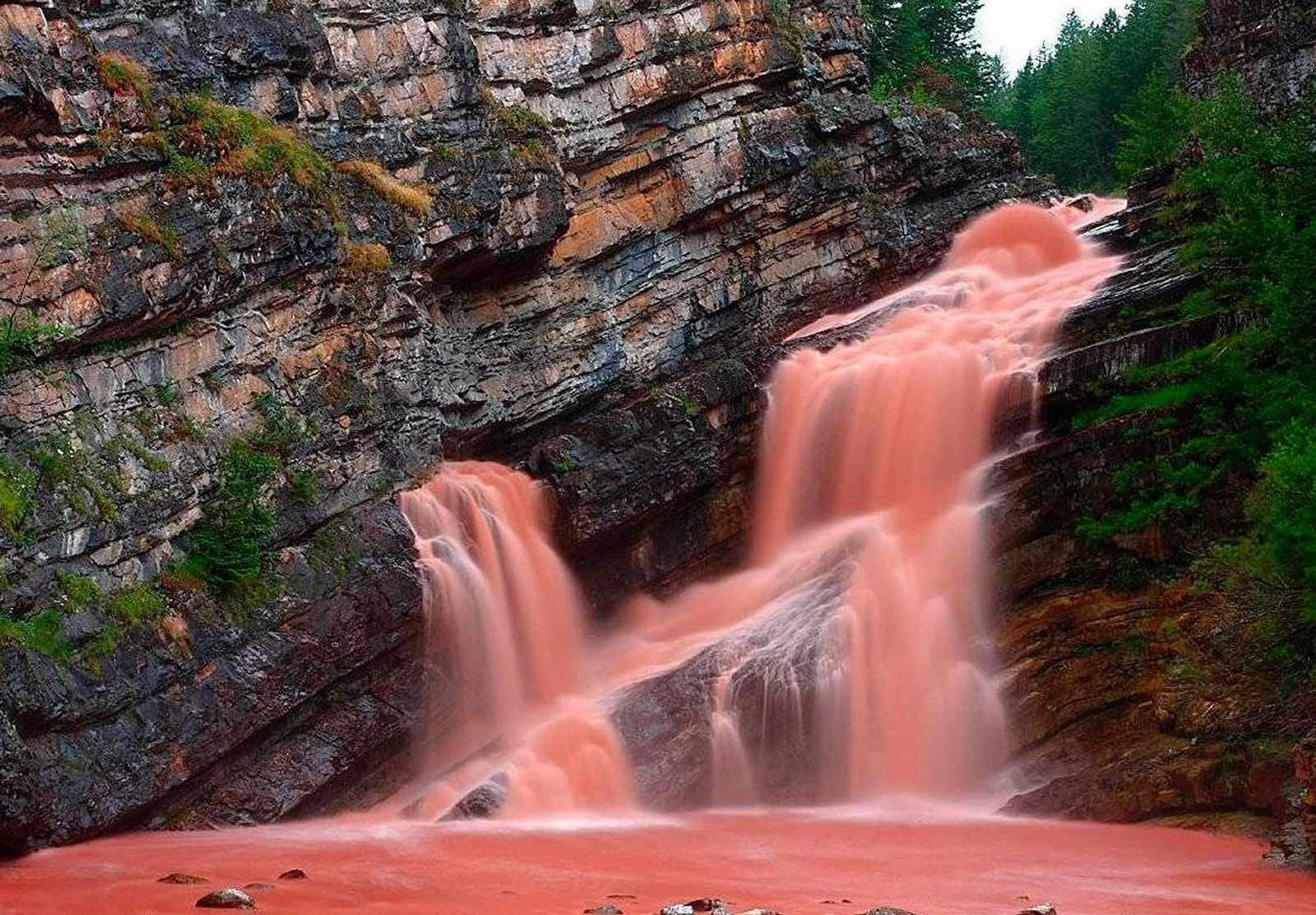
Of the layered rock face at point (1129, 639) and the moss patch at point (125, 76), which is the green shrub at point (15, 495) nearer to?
the moss patch at point (125, 76)

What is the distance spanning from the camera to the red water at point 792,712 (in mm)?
17016

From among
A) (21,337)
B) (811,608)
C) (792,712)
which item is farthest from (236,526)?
(811,608)

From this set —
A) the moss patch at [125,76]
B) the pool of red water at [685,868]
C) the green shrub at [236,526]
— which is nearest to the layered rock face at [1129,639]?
the pool of red water at [685,868]

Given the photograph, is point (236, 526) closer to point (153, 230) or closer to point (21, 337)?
point (21, 337)

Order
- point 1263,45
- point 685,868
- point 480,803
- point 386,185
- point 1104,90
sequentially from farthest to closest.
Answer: point 1104,90 < point 1263,45 < point 386,185 < point 480,803 < point 685,868

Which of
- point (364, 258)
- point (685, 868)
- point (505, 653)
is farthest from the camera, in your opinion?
point (364, 258)

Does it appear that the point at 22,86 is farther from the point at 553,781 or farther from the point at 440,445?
the point at 553,781

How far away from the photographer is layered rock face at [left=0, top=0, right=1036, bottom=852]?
912 inches

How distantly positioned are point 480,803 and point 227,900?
9.01 m

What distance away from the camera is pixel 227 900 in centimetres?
1452

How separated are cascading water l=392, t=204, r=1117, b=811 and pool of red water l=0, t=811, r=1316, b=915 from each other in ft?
6.12

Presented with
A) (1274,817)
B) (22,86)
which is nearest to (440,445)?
(22,86)

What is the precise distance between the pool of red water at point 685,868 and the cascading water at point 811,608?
1.86 metres

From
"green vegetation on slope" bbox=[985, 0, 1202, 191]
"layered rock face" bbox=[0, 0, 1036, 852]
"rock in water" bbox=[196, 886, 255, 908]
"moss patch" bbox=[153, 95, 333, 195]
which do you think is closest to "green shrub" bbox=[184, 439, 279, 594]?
"layered rock face" bbox=[0, 0, 1036, 852]
